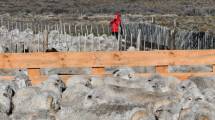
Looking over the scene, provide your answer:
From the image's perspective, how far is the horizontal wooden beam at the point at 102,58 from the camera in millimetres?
12906

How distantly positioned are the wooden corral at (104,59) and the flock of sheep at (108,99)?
771 mm

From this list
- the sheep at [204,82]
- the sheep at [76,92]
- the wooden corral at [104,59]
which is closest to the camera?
the sheep at [76,92]

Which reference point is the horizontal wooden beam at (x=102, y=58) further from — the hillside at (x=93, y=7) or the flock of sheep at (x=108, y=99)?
the hillside at (x=93, y=7)

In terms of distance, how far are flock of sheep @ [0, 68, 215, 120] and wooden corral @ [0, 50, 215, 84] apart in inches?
30.4

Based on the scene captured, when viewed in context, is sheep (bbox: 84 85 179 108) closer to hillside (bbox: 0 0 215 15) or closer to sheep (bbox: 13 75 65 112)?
sheep (bbox: 13 75 65 112)

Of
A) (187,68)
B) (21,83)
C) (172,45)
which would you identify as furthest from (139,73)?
(172,45)

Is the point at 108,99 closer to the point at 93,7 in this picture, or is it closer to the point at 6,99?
the point at 6,99

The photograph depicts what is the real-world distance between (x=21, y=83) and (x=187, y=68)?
410 centimetres

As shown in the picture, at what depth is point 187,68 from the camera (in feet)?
45.8

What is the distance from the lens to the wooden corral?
12906 millimetres

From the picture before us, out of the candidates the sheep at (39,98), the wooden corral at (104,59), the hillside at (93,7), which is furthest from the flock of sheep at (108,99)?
the hillside at (93,7)

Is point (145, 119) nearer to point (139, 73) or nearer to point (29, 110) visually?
point (29, 110)

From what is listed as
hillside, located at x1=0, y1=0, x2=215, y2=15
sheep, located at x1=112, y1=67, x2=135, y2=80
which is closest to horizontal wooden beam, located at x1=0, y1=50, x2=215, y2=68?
sheep, located at x1=112, y1=67, x2=135, y2=80

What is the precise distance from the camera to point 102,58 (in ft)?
42.5
